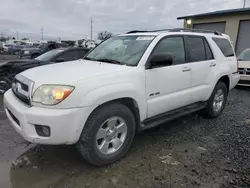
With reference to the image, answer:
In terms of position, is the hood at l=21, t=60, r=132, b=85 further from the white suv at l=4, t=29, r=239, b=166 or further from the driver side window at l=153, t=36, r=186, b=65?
the driver side window at l=153, t=36, r=186, b=65

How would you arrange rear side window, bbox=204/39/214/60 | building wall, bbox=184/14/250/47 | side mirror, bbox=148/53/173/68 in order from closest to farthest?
side mirror, bbox=148/53/173/68 < rear side window, bbox=204/39/214/60 < building wall, bbox=184/14/250/47

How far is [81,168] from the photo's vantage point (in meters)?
3.06

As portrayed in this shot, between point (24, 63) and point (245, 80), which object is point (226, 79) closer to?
point (245, 80)

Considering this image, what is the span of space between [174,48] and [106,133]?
1.96 m

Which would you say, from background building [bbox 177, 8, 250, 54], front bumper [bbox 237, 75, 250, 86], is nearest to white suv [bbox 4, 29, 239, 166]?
front bumper [bbox 237, 75, 250, 86]

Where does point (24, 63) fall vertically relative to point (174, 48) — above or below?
below

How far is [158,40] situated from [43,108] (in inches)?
81.7

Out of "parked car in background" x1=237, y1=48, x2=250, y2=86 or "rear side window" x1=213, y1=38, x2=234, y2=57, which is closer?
"rear side window" x1=213, y1=38, x2=234, y2=57

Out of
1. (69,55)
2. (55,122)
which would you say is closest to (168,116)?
(55,122)

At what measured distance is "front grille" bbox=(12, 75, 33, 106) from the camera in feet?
9.13

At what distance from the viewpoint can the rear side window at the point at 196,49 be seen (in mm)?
4219

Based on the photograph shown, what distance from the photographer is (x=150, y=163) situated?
3.20m

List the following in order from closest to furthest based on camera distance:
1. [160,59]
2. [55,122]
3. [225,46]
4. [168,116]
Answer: [55,122] → [160,59] → [168,116] → [225,46]

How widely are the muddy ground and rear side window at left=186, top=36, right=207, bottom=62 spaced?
1419 millimetres
